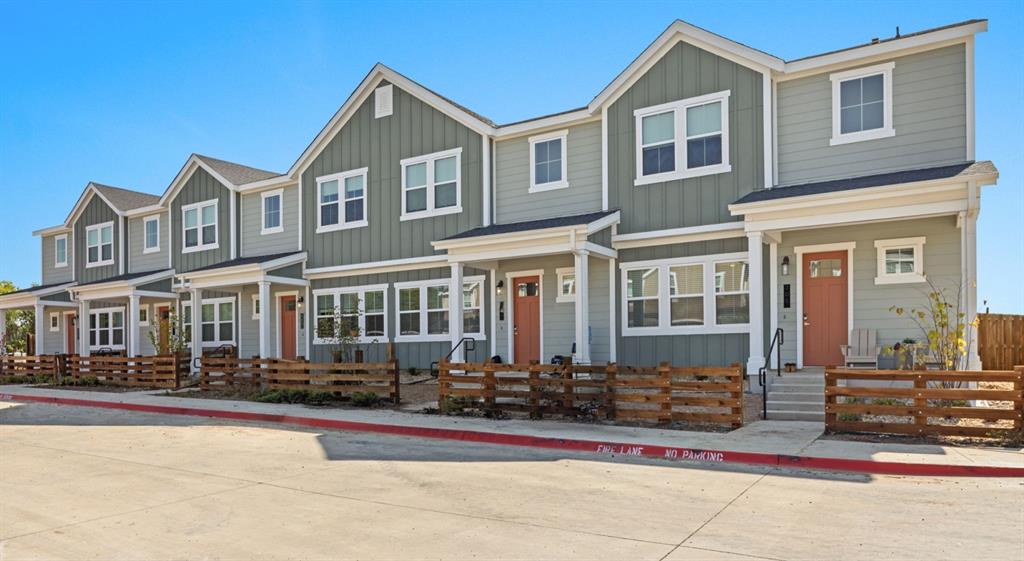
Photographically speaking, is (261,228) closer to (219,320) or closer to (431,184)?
(219,320)

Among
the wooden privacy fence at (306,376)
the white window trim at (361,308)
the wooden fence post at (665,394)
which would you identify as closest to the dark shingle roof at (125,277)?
the wooden privacy fence at (306,376)

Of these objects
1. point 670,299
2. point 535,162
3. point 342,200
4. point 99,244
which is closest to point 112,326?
point 99,244

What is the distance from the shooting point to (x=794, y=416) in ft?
41.0

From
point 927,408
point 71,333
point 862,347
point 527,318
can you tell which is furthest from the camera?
point 71,333

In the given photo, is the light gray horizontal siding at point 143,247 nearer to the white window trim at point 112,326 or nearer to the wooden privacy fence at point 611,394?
the white window trim at point 112,326

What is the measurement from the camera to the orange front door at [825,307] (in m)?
14.6

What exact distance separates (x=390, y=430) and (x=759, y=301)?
23.6 ft

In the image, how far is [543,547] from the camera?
5789 mm

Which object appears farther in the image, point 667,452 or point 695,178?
point 695,178

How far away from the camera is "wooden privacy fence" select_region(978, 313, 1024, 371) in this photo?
18609mm

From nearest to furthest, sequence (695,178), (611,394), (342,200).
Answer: (611,394) → (695,178) → (342,200)

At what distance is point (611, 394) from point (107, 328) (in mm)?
24177

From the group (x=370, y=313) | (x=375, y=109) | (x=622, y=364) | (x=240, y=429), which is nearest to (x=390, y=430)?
(x=240, y=429)

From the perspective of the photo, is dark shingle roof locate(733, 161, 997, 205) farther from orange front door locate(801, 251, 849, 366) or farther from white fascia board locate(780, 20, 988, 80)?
white fascia board locate(780, 20, 988, 80)
